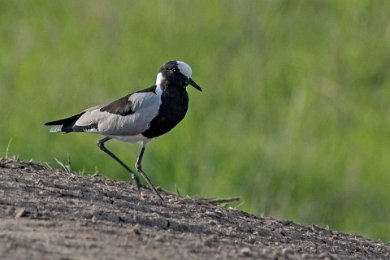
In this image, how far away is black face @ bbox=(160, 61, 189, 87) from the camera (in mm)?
7430

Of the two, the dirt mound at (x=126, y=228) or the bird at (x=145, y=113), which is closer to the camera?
the dirt mound at (x=126, y=228)

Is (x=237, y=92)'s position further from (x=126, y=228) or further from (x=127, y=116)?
(x=126, y=228)

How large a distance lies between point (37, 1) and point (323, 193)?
3443 millimetres

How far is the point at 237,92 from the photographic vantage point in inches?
396

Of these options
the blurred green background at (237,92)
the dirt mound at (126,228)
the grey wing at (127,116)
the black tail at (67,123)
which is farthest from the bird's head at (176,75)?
the blurred green background at (237,92)

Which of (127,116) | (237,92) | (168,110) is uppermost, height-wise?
(237,92)

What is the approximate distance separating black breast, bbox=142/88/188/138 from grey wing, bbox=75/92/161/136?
31mm

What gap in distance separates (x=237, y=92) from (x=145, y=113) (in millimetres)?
2973

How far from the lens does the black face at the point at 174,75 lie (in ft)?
24.4

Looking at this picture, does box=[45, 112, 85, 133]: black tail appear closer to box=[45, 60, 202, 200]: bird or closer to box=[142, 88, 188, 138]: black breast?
box=[45, 60, 202, 200]: bird

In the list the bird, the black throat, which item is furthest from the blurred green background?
the black throat

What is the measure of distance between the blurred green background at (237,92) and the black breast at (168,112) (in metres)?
1.43

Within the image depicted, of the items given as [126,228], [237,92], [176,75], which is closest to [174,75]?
[176,75]

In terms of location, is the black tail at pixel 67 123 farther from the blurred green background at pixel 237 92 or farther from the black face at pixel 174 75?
the blurred green background at pixel 237 92
